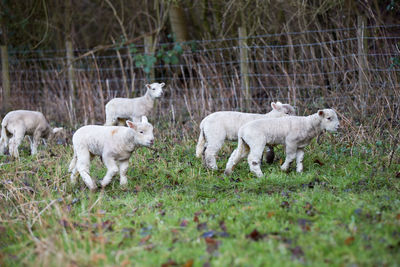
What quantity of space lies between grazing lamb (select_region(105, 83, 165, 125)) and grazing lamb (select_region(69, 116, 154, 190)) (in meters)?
2.90

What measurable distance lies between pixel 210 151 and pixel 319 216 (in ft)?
8.64

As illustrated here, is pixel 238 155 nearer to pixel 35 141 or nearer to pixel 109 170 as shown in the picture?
pixel 109 170

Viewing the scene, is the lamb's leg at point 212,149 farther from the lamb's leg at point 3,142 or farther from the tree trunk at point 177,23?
the tree trunk at point 177,23

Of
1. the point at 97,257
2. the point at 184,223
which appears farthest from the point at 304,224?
the point at 97,257

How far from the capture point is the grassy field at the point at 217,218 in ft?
12.7

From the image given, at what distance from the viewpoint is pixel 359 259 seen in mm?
3625

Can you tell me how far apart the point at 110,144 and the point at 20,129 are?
292 cm

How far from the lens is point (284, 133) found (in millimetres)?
6656

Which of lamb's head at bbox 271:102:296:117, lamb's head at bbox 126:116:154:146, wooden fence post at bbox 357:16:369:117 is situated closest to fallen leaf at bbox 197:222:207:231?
lamb's head at bbox 126:116:154:146

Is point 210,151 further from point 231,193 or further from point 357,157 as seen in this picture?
point 357,157

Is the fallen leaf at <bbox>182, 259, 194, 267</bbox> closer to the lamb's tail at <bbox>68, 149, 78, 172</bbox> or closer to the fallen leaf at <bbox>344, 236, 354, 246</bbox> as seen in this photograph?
the fallen leaf at <bbox>344, 236, 354, 246</bbox>

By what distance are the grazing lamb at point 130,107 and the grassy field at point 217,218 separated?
224 centimetres

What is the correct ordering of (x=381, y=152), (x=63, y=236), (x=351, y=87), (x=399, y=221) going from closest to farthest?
(x=399, y=221), (x=63, y=236), (x=381, y=152), (x=351, y=87)

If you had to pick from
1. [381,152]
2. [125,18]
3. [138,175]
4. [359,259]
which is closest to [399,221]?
[359,259]
